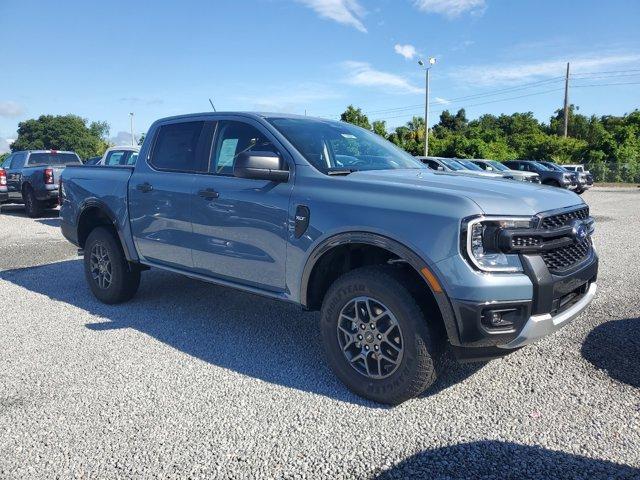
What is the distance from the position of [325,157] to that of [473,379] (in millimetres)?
1947

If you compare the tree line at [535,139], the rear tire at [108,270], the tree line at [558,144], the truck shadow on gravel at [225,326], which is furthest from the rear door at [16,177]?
the tree line at [558,144]

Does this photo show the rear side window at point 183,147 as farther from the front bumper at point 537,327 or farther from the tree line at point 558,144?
the tree line at point 558,144

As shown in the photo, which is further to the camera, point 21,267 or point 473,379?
point 21,267

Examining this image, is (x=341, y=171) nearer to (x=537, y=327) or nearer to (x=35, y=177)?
(x=537, y=327)

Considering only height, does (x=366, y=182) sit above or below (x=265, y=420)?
above

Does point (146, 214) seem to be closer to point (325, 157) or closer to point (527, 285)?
point (325, 157)

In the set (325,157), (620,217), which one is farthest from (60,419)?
(620,217)

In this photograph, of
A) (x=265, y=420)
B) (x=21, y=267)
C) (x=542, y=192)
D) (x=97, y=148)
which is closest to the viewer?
(x=265, y=420)

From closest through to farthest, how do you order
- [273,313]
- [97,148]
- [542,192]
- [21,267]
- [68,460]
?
[68,460] → [542,192] → [273,313] → [21,267] → [97,148]

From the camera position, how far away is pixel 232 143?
442cm

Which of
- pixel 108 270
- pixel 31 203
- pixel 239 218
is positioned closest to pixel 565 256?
pixel 239 218

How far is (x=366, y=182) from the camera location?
346 cm

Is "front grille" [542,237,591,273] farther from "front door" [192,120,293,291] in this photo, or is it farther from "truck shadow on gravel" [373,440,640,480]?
"front door" [192,120,293,291]

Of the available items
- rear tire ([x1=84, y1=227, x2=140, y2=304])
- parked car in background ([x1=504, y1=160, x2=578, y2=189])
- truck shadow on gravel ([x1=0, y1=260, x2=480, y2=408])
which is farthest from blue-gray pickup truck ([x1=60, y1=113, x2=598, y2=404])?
parked car in background ([x1=504, y1=160, x2=578, y2=189])
